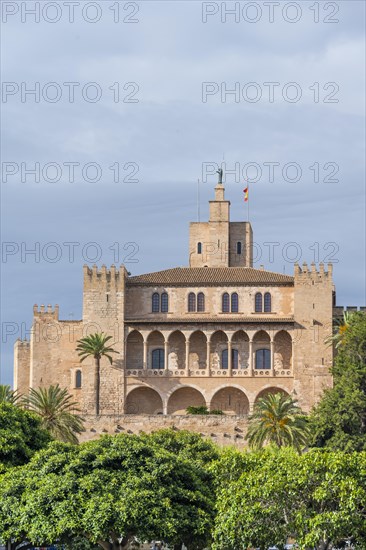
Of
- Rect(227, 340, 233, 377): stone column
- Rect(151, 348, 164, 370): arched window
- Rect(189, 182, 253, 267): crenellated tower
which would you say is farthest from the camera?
Rect(189, 182, 253, 267): crenellated tower

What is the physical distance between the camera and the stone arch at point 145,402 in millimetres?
97625

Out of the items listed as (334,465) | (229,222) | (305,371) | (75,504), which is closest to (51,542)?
(75,504)

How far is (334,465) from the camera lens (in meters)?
49.2

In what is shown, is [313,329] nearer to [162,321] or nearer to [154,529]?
[162,321]

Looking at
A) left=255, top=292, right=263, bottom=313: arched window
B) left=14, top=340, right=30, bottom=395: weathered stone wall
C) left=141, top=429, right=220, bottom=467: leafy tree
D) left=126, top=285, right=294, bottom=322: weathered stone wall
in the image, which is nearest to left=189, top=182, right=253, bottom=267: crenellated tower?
left=126, top=285, right=294, bottom=322: weathered stone wall

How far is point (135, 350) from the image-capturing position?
98.6 metres

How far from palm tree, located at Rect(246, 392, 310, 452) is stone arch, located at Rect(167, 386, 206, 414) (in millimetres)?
15285

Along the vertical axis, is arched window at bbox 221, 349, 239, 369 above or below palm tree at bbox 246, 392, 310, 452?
above

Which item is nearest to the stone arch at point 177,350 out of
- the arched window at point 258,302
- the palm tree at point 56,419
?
the arched window at point 258,302

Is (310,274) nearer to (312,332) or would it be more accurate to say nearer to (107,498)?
(312,332)

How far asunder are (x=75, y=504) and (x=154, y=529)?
10.1 feet

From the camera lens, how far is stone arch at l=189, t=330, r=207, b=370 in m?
98.5

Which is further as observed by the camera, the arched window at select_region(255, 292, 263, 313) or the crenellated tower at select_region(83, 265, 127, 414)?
the arched window at select_region(255, 292, 263, 313)

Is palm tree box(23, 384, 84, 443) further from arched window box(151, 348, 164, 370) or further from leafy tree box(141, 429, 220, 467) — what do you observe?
arched window box(151, 348, 164, 370)
